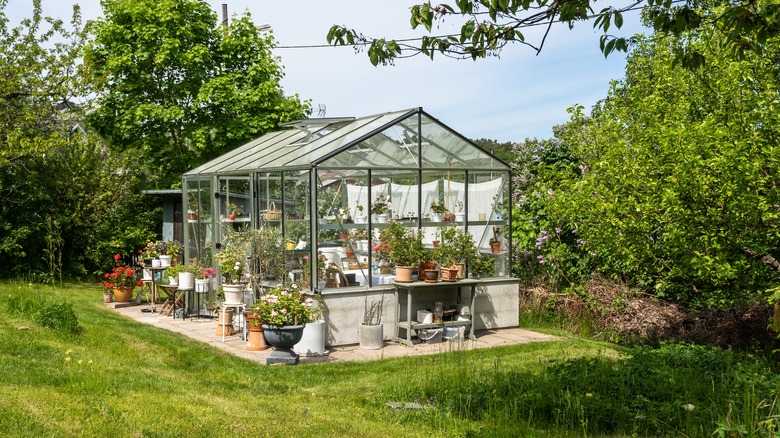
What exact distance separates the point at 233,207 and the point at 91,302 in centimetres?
347

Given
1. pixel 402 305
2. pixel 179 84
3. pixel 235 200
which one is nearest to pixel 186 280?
pixel 235 200

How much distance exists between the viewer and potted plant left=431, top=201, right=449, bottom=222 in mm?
10984

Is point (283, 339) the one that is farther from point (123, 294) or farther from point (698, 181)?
point (123, 294)

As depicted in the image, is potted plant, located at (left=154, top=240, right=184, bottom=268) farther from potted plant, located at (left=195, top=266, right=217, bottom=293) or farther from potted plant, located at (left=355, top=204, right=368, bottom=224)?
potted plant, located at (left=355, top=204, right=368, bottom=224)

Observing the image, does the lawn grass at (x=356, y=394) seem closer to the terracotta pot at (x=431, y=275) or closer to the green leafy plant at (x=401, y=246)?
the terracotta pot at (x=431, y=275)

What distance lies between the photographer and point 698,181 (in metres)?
7.89

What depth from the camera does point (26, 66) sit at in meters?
16.3

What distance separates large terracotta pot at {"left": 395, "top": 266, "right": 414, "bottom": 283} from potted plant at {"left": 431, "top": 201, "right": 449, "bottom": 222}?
1085mm

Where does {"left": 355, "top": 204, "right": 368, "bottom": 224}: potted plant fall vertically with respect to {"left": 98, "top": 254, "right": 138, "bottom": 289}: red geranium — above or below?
above

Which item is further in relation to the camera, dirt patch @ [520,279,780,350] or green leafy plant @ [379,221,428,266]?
green leafy plant @ [379,221,428,266]

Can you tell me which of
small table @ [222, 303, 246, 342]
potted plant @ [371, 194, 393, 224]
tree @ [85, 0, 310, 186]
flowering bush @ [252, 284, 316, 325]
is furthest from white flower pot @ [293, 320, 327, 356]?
tree @ [85, 0, 310, 186]

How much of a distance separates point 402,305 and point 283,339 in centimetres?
224

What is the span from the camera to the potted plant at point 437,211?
1098 cm

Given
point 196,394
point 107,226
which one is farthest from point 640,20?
point 196,394
